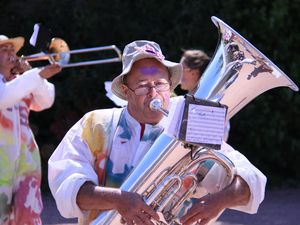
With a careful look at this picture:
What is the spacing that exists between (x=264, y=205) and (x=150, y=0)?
3.02 meters

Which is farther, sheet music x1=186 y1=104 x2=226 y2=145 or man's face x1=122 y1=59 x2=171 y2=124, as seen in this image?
man's face x1=122 y1=59 x2=171 y2=124

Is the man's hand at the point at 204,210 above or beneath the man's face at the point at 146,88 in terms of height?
beneath

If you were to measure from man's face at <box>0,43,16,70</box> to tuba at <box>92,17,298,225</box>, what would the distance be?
2948 millimetres

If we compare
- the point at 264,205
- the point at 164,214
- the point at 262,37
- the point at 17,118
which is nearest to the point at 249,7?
the point at 262,37

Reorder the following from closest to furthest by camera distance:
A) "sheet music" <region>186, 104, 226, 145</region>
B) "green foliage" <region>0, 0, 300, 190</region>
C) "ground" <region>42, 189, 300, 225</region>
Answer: "sheet music" <region>186, 104, 226, 145</region>, "ground" <region>42, 189, 300, 225</region>, "green foliage" <region>0, 0, 300, 190</region>

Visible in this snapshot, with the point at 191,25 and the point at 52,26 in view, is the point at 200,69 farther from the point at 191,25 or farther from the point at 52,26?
the point at 52,26

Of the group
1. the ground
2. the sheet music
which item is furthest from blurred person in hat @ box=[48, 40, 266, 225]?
the ground

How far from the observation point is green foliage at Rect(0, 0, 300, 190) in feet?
31.4

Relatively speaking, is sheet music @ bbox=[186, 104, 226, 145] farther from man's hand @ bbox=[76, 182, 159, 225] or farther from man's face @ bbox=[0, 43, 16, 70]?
A: man's face @ bbox=[0, 43, 16, 70]

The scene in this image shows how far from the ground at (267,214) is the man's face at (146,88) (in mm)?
4556

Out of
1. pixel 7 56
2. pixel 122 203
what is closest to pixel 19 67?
pixel 7 56

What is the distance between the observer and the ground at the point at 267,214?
7723 mm

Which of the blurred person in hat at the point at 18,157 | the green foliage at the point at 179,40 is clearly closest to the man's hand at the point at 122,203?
Result: the blurred person in hat at the point at 18,157

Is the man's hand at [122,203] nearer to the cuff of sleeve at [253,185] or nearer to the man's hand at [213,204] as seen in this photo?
the man's hand at [213,204]
